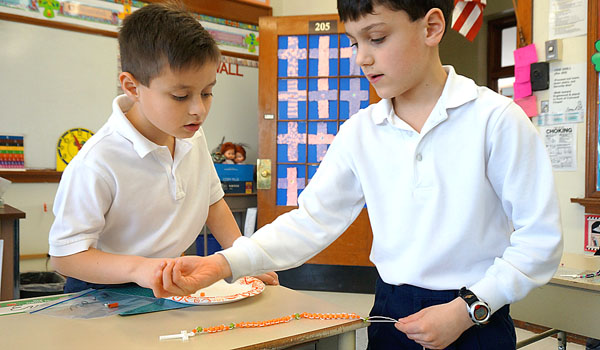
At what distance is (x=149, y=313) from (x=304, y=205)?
0.40 metres

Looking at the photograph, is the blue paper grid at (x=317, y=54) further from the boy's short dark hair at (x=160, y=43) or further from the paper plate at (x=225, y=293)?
the paper plate at (x=225, y=293)

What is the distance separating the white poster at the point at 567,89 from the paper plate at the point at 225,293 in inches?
101

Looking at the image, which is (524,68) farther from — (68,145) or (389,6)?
(68,145)

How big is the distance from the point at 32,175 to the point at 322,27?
252 cm

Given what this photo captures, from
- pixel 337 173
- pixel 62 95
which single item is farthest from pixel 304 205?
pixel 62 95

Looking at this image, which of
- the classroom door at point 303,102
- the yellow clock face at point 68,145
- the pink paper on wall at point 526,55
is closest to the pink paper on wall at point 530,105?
the pink paper on wall at point 526,55

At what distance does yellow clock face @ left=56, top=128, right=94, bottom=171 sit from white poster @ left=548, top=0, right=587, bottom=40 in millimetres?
3345

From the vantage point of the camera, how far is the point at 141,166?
1301mm

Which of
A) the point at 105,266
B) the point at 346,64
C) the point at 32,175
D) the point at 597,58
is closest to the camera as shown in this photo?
the point at 105,266

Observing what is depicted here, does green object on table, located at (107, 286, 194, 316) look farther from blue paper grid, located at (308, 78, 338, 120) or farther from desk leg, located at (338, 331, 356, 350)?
blue paper grid, located at (308, 78, 338, 120)

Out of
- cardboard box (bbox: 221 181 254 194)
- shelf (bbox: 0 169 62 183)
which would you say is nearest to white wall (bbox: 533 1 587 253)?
cardboard box (bbox: 221 181 254 194)

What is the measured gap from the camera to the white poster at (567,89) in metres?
2.99

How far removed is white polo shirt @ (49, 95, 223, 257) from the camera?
3.84 feet

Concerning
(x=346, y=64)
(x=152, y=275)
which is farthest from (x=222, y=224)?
(x=346, y=64)
